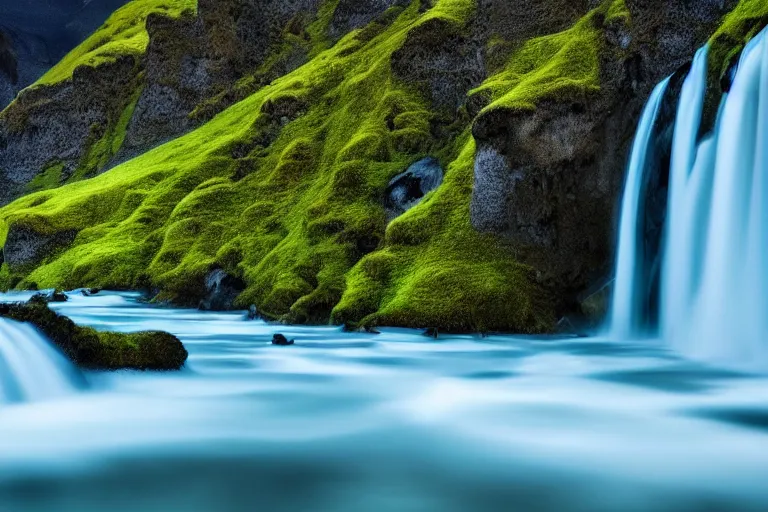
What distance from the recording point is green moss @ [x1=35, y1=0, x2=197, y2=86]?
95312mm

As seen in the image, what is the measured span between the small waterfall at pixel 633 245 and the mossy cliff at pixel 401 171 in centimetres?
92

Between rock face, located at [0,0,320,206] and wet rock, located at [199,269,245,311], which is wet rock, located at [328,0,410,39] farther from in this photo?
wet rock, located at [199,269,245,311]

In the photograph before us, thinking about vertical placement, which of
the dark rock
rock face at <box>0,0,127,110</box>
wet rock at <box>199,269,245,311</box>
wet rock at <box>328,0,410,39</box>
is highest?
rock face at <box>0,0,127,110</box>

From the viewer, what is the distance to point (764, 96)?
16109 millimetres

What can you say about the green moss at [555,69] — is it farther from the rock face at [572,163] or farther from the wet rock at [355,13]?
the wet rock at [355,13]

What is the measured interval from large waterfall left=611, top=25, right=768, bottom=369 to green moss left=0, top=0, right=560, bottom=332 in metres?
3.40

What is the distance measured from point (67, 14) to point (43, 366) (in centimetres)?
17884

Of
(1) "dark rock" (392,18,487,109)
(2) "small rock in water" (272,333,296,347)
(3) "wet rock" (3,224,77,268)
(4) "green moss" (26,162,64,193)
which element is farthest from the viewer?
(4) "green moss" (26,162,64,193)

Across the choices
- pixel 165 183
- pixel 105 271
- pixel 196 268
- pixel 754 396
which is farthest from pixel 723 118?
pixel 165 183

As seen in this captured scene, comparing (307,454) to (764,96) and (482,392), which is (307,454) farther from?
(764,96)

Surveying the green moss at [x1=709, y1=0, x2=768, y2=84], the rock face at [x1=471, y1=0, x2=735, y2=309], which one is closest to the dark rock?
the rock face at [x1=471, y1=0, x2=735, y2=309]

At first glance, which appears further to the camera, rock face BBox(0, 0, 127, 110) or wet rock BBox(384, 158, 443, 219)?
rock face BBox(0, 0, 127, 110)

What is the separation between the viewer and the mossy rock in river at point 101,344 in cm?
1191

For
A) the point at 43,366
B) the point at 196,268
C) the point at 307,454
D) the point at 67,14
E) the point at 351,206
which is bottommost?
the point at 307,454
